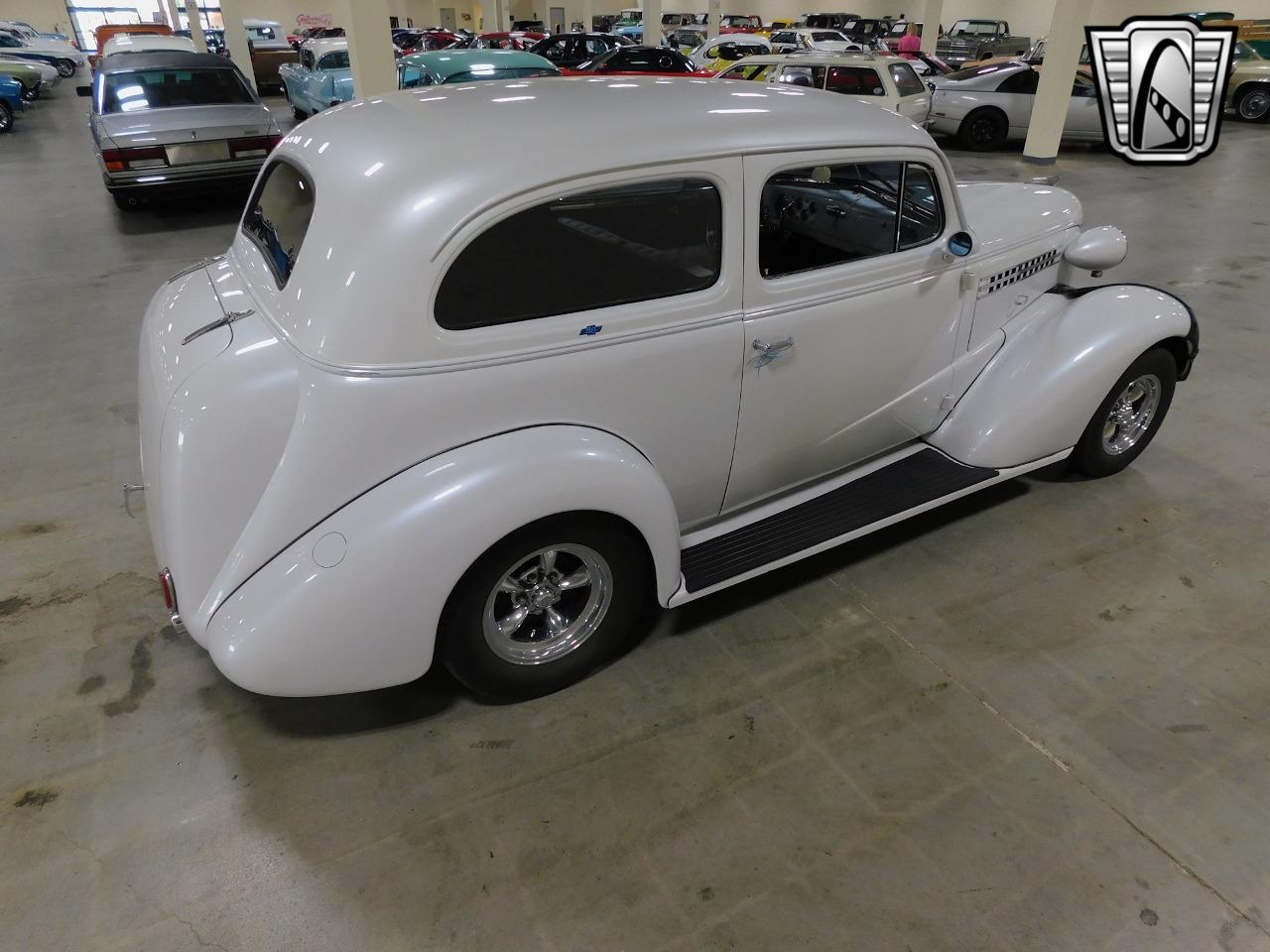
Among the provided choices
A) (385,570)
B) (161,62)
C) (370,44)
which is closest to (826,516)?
(385,570)

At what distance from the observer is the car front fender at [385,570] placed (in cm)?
207

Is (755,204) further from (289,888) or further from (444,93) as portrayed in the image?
(289,888)

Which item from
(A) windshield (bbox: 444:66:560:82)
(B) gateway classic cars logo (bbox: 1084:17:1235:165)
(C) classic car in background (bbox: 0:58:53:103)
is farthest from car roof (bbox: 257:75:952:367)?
(C) classic car in background (bbox: 0:58:53:103)

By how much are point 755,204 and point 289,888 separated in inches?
92.1

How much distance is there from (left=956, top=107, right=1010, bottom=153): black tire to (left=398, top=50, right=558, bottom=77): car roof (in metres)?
7.02

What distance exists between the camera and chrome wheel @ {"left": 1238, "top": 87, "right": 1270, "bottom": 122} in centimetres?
1615

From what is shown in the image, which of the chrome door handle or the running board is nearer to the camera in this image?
the chrome door handle

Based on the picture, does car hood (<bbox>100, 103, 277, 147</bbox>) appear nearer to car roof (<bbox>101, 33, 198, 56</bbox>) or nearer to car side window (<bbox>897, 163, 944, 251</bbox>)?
car roof (<bbox>101, 33, 198, 56</bbox>)

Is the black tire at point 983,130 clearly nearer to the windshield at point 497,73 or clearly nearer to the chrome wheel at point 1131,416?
the windshield at point 497,73

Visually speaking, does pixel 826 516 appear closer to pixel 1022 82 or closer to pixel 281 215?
pixel 281 215

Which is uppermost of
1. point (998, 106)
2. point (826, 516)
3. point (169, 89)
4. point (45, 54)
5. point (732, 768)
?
point (169, 89)

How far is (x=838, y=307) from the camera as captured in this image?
273cm

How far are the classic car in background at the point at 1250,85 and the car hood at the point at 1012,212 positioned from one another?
1714 centimetres

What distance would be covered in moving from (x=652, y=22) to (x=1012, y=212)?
53.7 ft
